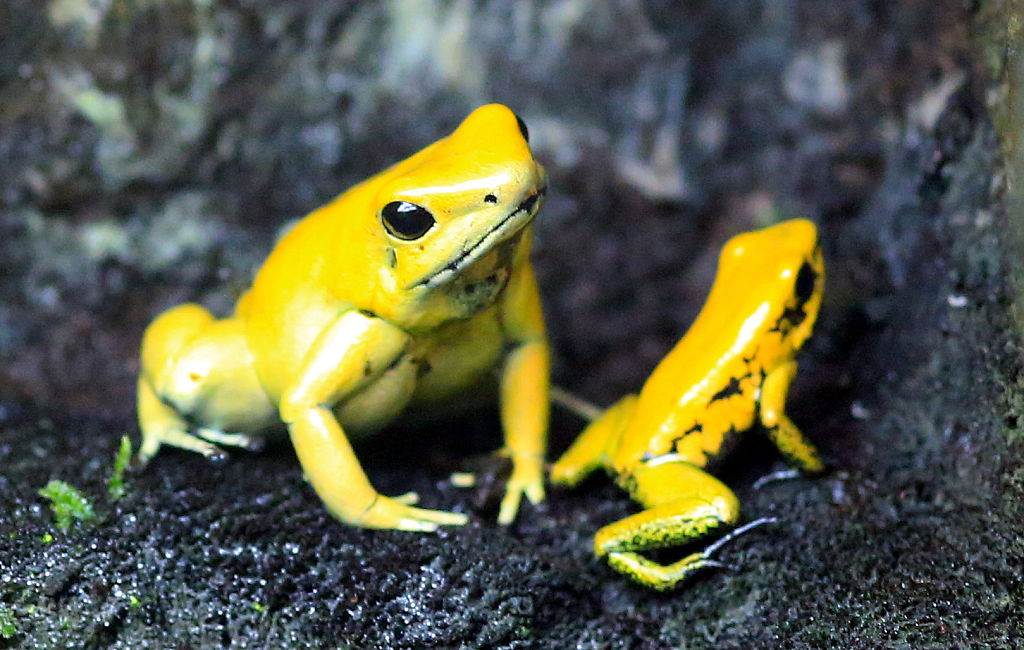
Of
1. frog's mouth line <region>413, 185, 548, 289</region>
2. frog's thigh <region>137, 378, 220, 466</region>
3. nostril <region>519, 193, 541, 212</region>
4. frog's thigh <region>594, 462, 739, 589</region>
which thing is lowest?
frog's thigh <region>594, 462, 739, 589</region>

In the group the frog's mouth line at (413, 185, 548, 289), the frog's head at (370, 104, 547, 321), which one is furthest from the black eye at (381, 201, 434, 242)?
the frog's mouth line at (413, 185, 548, 289)

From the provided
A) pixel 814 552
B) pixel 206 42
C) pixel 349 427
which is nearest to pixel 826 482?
pixel 814 552

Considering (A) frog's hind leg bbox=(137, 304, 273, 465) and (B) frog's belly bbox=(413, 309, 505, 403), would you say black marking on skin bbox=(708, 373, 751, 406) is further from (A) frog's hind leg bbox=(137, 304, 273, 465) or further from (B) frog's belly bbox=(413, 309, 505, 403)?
(A) frog's hind leg bbox=(137, 304, 273, 465)

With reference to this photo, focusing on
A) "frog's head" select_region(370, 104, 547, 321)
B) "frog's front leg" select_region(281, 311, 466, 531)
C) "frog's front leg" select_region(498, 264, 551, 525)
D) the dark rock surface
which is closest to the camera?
"frog's head" select_region(370, 104, 547, 321)

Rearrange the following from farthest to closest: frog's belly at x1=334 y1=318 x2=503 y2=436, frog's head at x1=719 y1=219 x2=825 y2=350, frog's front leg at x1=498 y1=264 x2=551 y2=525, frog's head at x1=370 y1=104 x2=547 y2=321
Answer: frog's front leg at x1=498 y1=264 x2=551 y2=525
frog's head at x1=719 y1=219 x2=825 y2=350
frog's belly at x1=334 y1=318 x2=503 y2=436
frog's head at x1=370 y1=104 x2=547 y2=321

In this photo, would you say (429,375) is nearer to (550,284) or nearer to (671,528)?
(671,528)

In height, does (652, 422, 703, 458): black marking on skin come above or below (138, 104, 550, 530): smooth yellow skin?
below

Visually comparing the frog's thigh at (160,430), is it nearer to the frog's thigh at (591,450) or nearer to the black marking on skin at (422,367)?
the black marking on skin at (422,367)

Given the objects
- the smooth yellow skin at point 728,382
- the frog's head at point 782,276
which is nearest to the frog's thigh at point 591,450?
the smooth yellow skin at point 728,382
